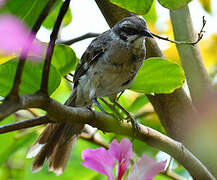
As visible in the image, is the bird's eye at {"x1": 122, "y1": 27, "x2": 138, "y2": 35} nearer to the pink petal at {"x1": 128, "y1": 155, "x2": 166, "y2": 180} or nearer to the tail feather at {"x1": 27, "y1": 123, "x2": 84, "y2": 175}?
the tail feather at {"x1": 27, "y1": 123, "x2": 84, "y2": 175}

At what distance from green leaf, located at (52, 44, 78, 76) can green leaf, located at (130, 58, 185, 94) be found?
11.6 inches

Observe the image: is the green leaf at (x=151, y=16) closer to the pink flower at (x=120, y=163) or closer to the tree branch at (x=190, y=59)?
the tree branch at (x=190, y=59)

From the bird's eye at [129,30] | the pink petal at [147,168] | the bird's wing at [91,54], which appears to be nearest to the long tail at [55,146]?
the bird's wing at [91,54]

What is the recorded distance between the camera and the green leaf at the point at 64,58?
1.54 metres

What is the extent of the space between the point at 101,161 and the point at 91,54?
133 cm

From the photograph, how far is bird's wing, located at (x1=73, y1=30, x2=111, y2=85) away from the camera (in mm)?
2172

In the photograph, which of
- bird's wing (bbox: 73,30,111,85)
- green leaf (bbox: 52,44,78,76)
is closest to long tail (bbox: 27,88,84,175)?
bird's wing (bbox: 73,30,111,85)

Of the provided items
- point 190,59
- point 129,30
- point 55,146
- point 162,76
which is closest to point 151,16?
point 129,30

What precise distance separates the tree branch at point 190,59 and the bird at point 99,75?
0.16m

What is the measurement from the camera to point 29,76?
1.20 metres

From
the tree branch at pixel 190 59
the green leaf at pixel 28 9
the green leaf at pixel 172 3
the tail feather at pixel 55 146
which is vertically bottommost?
the tail feather at pixel 55 146

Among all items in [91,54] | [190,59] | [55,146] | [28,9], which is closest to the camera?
[28,9]

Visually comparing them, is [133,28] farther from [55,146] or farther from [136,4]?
[136,4]

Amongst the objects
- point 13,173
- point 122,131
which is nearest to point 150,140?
point 122,131
